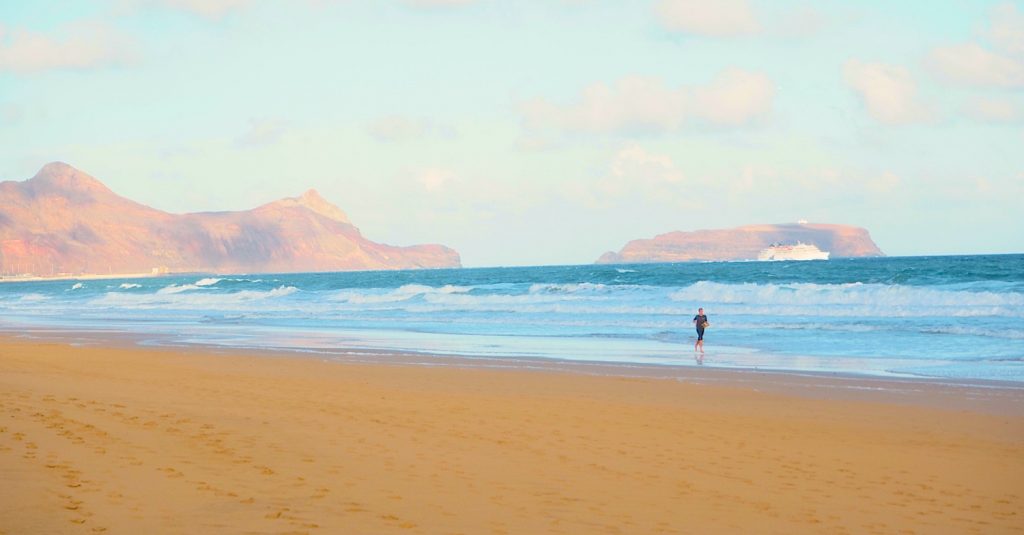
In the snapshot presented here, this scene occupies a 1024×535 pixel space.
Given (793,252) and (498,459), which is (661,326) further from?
(793,252)

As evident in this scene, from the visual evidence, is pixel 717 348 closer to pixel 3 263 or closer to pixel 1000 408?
pixel 1000 408

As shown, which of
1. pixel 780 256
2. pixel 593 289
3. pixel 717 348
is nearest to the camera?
pixel 717 348

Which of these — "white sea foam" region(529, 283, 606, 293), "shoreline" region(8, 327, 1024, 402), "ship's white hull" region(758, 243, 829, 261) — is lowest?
"shoreline" region(8, 327, 1024, 402)

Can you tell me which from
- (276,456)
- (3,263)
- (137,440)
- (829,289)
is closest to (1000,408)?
(276,456)

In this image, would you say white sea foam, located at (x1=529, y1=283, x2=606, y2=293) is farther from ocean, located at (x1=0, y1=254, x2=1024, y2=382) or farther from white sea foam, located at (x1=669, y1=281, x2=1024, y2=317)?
white sea foam, located at (x1=669, y1=281, x2=1024, y2=317)

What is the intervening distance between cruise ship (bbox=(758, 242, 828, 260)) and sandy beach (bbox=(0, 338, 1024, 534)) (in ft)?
542

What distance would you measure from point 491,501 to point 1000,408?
7958mm

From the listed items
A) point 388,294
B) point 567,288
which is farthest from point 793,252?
point 388,294

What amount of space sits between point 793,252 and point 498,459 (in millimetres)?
172642

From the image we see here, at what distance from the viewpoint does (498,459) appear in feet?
25.0

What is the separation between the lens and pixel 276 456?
24.0 feet

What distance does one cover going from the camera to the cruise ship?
566 feet

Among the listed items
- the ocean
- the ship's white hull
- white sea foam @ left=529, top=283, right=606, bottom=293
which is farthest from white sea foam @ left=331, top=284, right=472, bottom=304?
the ship's white hull

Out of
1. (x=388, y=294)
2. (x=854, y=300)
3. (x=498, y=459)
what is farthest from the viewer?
(x=388, y=294)
